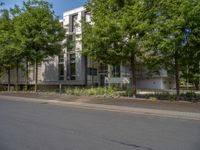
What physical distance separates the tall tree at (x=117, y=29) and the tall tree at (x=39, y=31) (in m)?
8.50

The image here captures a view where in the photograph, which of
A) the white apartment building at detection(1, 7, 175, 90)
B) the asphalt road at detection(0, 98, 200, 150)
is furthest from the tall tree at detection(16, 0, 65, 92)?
the asphalt road at detection(0, 98, 200, 150)

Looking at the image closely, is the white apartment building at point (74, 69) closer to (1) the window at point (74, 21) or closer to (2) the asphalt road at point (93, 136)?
(1) the window at point (74, 21)

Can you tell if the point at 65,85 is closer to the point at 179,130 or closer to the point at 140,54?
the point at 140,54

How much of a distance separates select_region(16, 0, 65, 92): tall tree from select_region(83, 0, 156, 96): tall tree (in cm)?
850

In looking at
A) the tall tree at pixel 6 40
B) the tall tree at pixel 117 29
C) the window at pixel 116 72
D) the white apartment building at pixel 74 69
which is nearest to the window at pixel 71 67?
the white apartment building at pixel 74 69

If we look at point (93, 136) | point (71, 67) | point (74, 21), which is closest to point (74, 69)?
point (71, 67)

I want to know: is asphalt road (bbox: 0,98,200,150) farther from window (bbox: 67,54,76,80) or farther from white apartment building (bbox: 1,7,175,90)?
window (bbox: 67,54,76,80)

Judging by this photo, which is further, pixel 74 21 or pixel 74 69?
pixel 74 21

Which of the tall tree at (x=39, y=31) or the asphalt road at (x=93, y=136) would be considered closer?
the asphalt road at (x=93, y=136)

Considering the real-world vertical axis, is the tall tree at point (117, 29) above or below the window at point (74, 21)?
below

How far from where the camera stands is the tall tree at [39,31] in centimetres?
3158

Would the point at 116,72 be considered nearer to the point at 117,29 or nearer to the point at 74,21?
the point at 74,21

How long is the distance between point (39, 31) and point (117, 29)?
1282 cm

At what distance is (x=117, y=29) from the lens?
22.1 m
